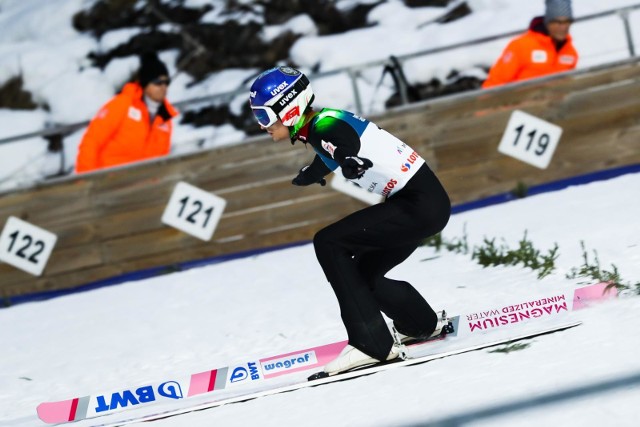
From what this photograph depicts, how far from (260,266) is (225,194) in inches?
39.0

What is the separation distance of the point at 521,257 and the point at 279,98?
2.58 m

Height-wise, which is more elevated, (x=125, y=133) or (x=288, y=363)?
(x=288, y=363)

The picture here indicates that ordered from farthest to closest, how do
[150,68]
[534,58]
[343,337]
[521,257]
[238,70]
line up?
1. [238,70]
2. [534,58]
3. [150,68]
4. [521,257]
5. [343,337]

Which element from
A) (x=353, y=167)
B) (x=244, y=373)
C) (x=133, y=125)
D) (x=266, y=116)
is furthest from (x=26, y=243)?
(x=353, y=167)

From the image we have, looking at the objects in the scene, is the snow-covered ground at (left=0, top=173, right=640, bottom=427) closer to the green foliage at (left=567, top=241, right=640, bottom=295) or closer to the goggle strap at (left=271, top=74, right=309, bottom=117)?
the green foliage at (left=567, top=241, right=640, bottom=295)

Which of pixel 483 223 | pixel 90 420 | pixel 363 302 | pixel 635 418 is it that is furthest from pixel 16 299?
pixel 635 418

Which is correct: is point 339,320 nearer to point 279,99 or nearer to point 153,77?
point 279,99

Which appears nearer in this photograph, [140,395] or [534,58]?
[140,395]

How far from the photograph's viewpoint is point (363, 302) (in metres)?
5.21

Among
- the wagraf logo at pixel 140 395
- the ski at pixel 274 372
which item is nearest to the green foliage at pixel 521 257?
the ski at pixel 274 372

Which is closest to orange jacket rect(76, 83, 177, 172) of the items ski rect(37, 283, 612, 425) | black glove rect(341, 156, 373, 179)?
ski rect(37, 283, 612, 425)

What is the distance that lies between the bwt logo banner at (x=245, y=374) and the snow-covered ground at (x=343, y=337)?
0.62 metres

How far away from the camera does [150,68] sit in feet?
32.9

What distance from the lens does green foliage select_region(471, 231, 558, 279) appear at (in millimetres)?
6718
